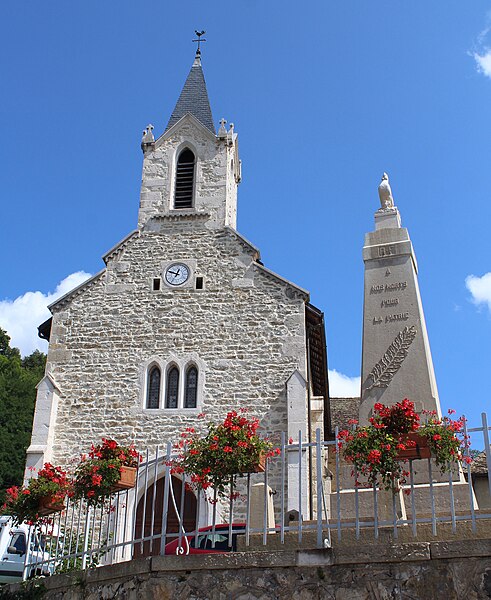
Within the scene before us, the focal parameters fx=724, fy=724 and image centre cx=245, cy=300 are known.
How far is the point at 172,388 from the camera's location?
18.9 meters

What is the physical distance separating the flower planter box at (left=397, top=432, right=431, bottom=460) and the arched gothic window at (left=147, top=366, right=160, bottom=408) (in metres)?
11.7

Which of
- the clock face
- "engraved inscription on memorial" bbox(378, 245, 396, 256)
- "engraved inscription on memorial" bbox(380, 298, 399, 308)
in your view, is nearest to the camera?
"engraved inscription on memorial" bbox(380, 298, 399, 308)

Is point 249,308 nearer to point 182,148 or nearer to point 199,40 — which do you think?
point 182,148

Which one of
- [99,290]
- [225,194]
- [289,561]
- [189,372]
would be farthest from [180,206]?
[289,561]

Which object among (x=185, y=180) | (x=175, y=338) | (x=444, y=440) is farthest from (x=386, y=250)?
(x=185, y=180)

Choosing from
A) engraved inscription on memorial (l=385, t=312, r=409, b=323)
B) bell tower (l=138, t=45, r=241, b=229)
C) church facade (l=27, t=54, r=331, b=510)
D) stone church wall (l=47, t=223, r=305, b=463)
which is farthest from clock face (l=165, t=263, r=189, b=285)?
engraved inscription on memorial (l=385, t=312, r=409, b=323)

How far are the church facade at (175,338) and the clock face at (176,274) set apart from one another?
28 mm

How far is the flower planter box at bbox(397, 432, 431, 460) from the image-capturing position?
7703mm

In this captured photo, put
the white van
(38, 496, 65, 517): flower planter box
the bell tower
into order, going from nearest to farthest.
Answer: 1. (38, 496, 65, 517): flower planter box
2. the white van
3. the bell tower

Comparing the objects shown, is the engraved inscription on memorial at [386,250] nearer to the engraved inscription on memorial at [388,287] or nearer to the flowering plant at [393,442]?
the engraved inscription on memorial at [388,287]

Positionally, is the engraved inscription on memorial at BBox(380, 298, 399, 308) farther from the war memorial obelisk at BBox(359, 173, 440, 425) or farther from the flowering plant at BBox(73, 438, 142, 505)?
the flowering plant at BBox(73, 438, 142, 505)

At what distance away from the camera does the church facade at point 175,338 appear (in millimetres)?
18406

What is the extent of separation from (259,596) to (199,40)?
24.2 metres

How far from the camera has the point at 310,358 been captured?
2267cm
